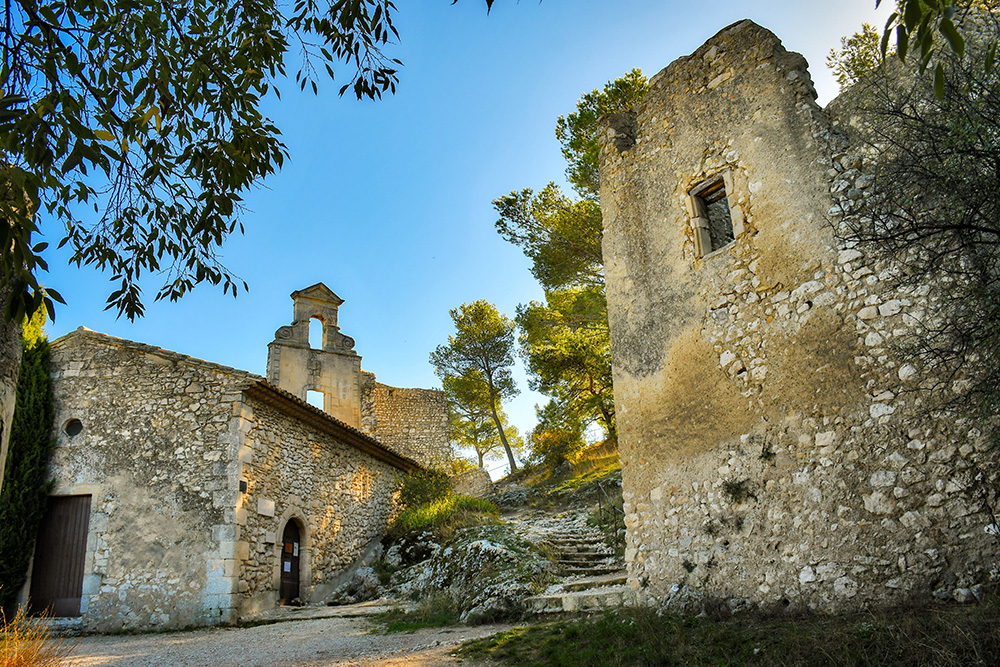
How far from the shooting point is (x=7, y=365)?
12.0ft

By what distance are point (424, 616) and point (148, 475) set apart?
535 cm

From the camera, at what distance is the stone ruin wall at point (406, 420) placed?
87.0 feet

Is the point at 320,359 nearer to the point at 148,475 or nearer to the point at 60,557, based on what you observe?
the point at 148,475

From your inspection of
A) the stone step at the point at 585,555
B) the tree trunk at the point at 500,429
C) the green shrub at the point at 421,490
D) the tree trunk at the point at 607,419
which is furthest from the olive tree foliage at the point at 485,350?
the stone step at the point at 585,555

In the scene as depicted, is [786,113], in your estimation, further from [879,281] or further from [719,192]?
[879,281]

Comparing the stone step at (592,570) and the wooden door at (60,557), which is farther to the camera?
the wooden door at (60,557)

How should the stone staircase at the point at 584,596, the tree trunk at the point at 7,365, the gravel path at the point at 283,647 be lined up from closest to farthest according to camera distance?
the tree trunk at the point at 7,365
the gravel path at the point at 283,647
the stone staircase at the point at 584,596

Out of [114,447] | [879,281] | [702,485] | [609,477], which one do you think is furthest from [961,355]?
[609,477]

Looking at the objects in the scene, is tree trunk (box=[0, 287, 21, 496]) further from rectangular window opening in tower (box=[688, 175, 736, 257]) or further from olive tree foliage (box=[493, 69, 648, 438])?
olive tree foliage (box=[493, 69, 648, 438])

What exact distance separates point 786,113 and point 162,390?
10633 mm

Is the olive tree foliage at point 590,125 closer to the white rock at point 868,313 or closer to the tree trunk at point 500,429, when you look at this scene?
the white rock at point 868,313

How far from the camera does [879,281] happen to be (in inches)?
230

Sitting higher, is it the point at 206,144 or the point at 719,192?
the point at 719,192

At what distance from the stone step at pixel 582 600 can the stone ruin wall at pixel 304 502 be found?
5.29 m
